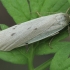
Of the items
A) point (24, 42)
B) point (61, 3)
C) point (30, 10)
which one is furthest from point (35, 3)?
point (24, 42)

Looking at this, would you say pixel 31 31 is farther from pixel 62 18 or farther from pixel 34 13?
pixel 62 18

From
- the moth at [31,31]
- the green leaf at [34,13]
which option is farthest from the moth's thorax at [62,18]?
the green leaf at [34,13]

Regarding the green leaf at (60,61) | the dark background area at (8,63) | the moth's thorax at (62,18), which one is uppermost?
the green leaf at (60,61)

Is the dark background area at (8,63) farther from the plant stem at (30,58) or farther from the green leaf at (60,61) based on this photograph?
the green leaf at (60,61)

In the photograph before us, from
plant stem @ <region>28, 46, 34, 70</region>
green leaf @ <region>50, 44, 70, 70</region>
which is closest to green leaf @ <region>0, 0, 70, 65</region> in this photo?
plant stem @ <region>28, 46, 34, 70</region>

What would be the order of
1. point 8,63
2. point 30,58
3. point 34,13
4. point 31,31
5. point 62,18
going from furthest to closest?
point 8,63, point 62,18, point 31,31, point 34,13, point 30,58

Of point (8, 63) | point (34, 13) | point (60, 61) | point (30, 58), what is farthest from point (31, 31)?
point (8, 63)
